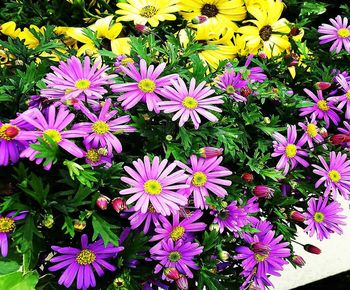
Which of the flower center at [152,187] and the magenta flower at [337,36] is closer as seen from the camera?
the flower center at [152,187]

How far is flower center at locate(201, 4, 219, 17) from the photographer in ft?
4.66

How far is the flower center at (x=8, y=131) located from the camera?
0.81 meters

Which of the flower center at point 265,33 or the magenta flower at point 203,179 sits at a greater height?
the flower center at point 265,33

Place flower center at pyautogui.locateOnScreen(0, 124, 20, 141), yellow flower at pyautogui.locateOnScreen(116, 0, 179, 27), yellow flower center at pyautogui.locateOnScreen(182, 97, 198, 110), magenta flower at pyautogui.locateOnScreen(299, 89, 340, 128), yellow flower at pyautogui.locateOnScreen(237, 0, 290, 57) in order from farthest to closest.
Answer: yellow flower at pyautogui.locateOnScreen(237, 0, 290, 57)
yellow flower at pyautogui.locateOnScreen(116, 0, 179, 27)
magenta flower at pyautogui.locateOnScreen(299, 89, 340, 128)
yellow flower center at pyautogui.locateOnScreen(182, 97, 198, 110)
flower center at pyautogui.locateOnScreen(0, 124, 20, 141)

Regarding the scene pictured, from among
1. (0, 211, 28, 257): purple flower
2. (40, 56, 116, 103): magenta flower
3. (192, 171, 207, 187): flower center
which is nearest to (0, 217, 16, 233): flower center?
(0, 211, 28, 257): purple flower

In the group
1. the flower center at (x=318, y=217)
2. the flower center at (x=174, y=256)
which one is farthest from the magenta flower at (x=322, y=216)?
the flower center at (x=174, y=256)

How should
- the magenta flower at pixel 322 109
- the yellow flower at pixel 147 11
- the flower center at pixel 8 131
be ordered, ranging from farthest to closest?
the yellow flower at pixel 147 11
the magenta flower at pixel 322 109
the flower center at pixel 8 131

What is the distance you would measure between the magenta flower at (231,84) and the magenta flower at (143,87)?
0.16 m

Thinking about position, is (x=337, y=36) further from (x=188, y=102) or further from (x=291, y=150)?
(x=188, y=102)

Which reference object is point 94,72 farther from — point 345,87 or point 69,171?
point 345,87

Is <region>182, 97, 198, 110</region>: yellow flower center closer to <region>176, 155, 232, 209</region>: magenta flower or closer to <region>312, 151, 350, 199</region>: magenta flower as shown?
<region>176, 155, 232, 209</region>: magenta flower

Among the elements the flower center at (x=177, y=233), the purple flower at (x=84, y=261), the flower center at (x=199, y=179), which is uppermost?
the flower center at (x=199, y=179)

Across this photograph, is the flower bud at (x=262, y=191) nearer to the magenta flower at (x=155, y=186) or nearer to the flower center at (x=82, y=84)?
the magenta flower at (x=155, y=186)

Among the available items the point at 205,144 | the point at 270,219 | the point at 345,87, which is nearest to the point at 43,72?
the point at 205,144
